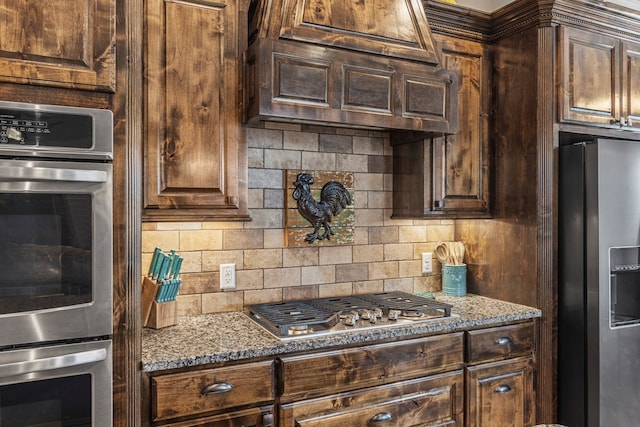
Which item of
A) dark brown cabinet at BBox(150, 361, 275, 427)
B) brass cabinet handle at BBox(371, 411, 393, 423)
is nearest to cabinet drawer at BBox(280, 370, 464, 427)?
brass cabinet handle at BBox(371, 411, 393, 423)

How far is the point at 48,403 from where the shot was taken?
56.2 inches

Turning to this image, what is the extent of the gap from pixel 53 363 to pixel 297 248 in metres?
1.34

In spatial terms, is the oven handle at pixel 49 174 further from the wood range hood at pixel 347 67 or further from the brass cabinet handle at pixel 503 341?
the brass cabinet handle at pixel 503 341

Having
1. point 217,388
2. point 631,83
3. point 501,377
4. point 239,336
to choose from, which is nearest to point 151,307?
point 239,336

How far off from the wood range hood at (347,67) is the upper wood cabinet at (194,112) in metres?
0.10

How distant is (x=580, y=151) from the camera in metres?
2.44

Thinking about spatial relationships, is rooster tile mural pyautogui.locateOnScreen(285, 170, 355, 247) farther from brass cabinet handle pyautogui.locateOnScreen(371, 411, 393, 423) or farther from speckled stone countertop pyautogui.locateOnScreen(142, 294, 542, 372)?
brass cabinet handle pyautogui.locateOnScreen(371, 411, 393, 423)

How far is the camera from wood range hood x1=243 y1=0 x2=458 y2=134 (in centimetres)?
203

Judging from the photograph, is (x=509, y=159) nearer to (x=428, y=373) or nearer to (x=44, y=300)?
(x=428, y=373)

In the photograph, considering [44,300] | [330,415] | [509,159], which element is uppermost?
[509,159]

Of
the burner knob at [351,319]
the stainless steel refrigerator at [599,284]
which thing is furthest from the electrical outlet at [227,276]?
the stainless steel refrigerator at [599,284]

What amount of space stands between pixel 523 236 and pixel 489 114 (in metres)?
0.73

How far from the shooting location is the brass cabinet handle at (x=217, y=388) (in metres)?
1.71

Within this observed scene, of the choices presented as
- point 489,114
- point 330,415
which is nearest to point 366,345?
point 330,415
